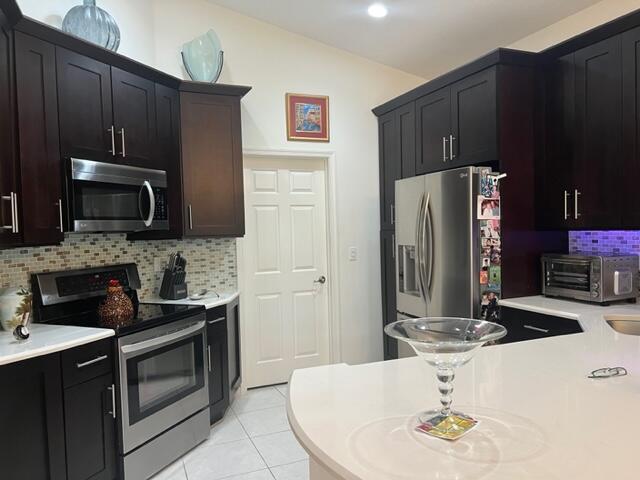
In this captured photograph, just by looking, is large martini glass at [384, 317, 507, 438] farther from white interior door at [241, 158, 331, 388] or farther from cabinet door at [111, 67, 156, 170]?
white interior door at [241, 158, 331, 388]

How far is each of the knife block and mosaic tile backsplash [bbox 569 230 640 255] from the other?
2.76 meters

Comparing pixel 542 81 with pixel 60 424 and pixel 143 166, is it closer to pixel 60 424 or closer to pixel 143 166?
pixel 143 166

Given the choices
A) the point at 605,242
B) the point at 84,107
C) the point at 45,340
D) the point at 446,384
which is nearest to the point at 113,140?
the point at 84,107

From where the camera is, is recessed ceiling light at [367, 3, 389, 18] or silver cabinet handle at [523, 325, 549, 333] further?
recessed ceiling light at [367, 3, 389, 18]

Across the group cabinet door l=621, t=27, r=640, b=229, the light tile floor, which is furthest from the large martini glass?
cabinet door l=621, t=27, r=640, b=229

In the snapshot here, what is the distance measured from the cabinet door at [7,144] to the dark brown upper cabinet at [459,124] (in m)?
2.65

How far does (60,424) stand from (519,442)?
1.93 m

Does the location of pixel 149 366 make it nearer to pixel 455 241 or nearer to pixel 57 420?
pixel 57 420

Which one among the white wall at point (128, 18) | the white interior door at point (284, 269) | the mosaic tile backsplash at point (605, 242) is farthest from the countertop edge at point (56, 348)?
the mosaic tile backsplash at point (605, 242)

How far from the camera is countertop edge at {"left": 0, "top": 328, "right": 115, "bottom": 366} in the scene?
183cm

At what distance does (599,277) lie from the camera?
2564mm

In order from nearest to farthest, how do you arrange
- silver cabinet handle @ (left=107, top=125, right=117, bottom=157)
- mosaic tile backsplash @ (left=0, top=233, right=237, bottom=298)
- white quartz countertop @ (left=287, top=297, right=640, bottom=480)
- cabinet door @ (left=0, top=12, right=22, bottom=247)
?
white quartz countertop @ (left=287, top=297, right=640, bottom=480), cabinet door @ (left=0, top=12, right=22, bottom=247), mosaic tile backsplash @ (left=0, top=233, right=237, bottom=298), silver cabinet handle @ (left=107, top=125, right=117, bottom=157)

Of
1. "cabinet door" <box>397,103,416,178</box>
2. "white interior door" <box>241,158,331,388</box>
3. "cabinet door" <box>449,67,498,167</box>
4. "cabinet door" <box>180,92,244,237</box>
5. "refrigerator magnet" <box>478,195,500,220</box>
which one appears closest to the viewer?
"refrigerator magnet" <box>478,195,500,220</box>

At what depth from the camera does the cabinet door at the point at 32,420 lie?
183 centimetres
